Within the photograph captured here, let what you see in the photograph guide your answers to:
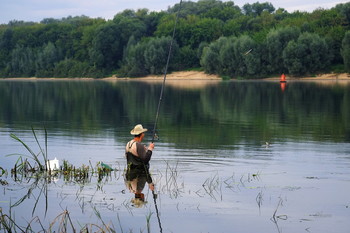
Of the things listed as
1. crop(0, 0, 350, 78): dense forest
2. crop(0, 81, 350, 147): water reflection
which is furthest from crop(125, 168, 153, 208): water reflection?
crop(0, 0, 350, 78): dense forest

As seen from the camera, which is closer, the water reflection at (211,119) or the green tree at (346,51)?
the water reflection at (211,119)

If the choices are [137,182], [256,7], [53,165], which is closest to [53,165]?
[53,165]

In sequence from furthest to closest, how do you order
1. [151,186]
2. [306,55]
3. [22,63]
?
1. [22,63]
2. [306,55]
3. [151,186]

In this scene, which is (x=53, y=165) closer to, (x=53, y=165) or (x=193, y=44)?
(x=53, y=165)

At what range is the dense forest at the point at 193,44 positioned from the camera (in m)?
102

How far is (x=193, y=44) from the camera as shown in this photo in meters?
137

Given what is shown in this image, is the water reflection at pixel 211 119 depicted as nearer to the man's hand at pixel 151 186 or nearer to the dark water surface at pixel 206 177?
the dark water surface at pixel 206 177

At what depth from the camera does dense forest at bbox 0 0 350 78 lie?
102 m

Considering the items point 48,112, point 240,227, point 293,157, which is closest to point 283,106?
point 48,112

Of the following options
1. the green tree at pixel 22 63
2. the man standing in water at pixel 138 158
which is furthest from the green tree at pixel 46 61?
the man standing in water at pixel 138 158

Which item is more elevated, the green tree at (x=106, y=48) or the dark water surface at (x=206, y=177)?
the green tree at (x=106, y=48)

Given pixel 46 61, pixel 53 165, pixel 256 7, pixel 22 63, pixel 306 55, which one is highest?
pixel 256 7

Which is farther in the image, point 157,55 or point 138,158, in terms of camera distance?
point 157,55

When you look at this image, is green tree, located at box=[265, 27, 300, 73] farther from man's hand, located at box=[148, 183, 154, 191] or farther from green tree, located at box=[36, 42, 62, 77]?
man's hand, located at box=[148, 183, 154, 191]
